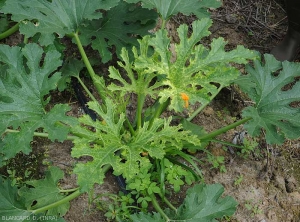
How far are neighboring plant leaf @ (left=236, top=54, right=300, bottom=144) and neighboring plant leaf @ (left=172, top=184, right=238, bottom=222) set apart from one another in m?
0.45

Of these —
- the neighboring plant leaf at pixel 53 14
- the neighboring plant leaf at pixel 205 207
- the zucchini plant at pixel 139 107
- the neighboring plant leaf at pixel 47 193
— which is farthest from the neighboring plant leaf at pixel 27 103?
the neighboring plant leaf at pixel 205 207

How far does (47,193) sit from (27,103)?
2.22 feet

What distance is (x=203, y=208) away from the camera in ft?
8.21

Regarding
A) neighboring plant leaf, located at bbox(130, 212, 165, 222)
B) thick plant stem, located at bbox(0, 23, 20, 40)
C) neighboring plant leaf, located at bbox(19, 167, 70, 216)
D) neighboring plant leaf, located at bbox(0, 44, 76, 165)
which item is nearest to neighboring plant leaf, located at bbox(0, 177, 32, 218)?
neighboring plant leaf, located at bbox(19, 167, 70, 216)

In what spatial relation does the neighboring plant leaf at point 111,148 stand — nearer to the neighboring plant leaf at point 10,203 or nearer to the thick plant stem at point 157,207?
the thick plant stem at point 157,207

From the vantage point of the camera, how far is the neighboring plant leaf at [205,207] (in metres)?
2.49

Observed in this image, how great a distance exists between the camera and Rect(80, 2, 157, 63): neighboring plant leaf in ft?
10.1

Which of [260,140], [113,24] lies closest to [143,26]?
[113,24]

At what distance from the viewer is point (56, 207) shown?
9.02 feet

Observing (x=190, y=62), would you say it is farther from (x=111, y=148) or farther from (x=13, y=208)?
(x=13, y=208)

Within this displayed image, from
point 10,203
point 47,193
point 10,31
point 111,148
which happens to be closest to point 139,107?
point 111,148

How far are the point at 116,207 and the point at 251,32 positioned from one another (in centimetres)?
226

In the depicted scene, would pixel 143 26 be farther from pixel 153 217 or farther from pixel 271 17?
pixel 271 17

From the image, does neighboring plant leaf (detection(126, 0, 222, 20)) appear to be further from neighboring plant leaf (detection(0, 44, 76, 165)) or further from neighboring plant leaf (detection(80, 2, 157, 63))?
neighboring plant leaf (detection(0, 44, 76, 165))
